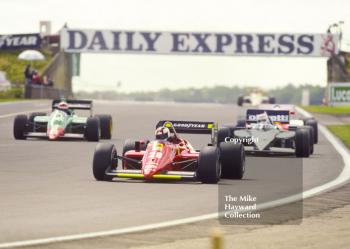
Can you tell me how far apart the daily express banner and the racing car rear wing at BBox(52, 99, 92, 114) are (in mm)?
57629

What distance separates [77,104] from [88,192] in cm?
1610

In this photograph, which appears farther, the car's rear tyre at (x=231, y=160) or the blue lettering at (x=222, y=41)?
the blue lettering at (x=222, y=41)

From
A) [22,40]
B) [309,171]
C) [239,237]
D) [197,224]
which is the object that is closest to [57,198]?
[197,224]

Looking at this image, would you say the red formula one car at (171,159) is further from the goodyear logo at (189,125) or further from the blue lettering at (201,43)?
the blue lettering at (201,43)

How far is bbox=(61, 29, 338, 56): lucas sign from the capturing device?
8350 cm

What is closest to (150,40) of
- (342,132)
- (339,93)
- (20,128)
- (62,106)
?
(339,93)

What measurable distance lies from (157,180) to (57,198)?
3165 millimetres

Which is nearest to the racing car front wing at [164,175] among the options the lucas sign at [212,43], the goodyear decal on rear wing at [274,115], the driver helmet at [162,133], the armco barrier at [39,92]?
the driver helmet at [162,133]

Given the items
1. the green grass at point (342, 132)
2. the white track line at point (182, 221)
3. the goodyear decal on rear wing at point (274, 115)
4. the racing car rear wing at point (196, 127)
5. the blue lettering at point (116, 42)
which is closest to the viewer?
the white track line at point (182, 221)

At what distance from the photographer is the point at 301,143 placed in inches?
987

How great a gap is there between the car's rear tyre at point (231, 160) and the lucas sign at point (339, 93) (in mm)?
51805

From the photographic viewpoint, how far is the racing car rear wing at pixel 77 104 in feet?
101

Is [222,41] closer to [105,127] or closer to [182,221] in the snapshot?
[105,127]

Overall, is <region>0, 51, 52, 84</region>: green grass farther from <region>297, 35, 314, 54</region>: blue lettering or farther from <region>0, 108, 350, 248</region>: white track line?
<region>0, 108, 350, 248</region>: white track line
